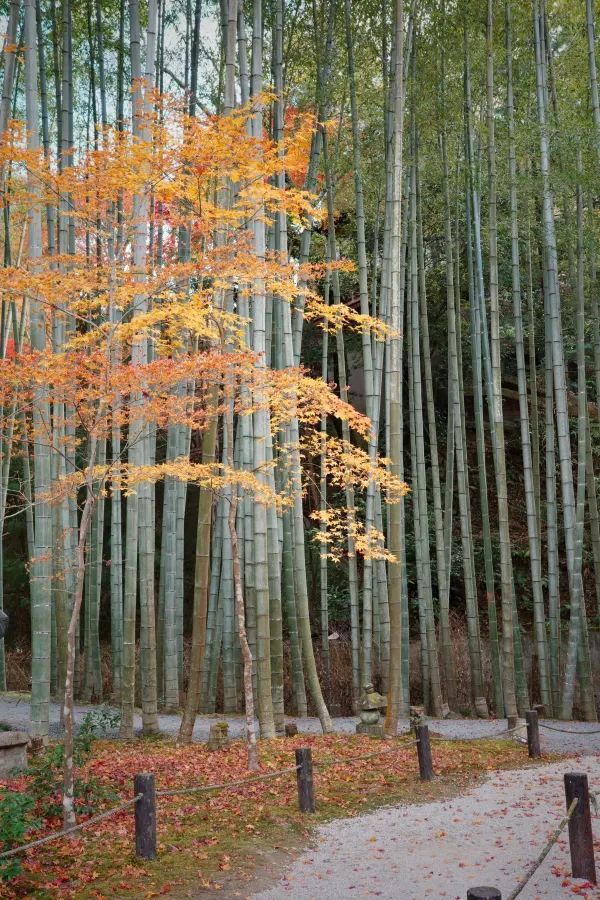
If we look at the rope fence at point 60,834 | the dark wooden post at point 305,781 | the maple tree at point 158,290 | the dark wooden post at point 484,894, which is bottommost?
the dark wooden post at point 305,781

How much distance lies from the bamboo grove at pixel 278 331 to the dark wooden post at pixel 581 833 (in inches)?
94.4

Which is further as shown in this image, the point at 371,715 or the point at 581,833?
the point at 371,715

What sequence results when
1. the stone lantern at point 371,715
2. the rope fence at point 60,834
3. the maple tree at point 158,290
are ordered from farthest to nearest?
the stone lantern at point 371,715, the maple tree at point 158,290, the rope fence at point 60,834

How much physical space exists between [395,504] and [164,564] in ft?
11.2

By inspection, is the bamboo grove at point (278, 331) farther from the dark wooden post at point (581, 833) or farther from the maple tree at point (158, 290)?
the dark wooden post at point (581, 833)

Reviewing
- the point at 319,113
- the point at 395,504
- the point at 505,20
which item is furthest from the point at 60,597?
the point at 505,20

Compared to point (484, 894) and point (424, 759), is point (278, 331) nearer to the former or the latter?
point (424, 759)

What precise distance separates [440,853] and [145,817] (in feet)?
4.70

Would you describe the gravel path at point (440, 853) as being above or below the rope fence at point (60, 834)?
below

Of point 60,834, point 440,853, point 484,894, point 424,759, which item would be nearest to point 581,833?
point 440,853

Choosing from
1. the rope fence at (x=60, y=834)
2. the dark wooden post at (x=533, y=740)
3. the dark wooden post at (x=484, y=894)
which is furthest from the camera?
the dark wooden post at (x=533, y=740)

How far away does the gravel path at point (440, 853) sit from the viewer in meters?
3.74

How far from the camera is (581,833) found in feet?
12.0

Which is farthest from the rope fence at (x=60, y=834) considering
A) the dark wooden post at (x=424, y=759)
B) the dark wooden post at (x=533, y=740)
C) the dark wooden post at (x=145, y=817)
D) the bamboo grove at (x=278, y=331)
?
the dark wooden post at (x=533, y=740)
